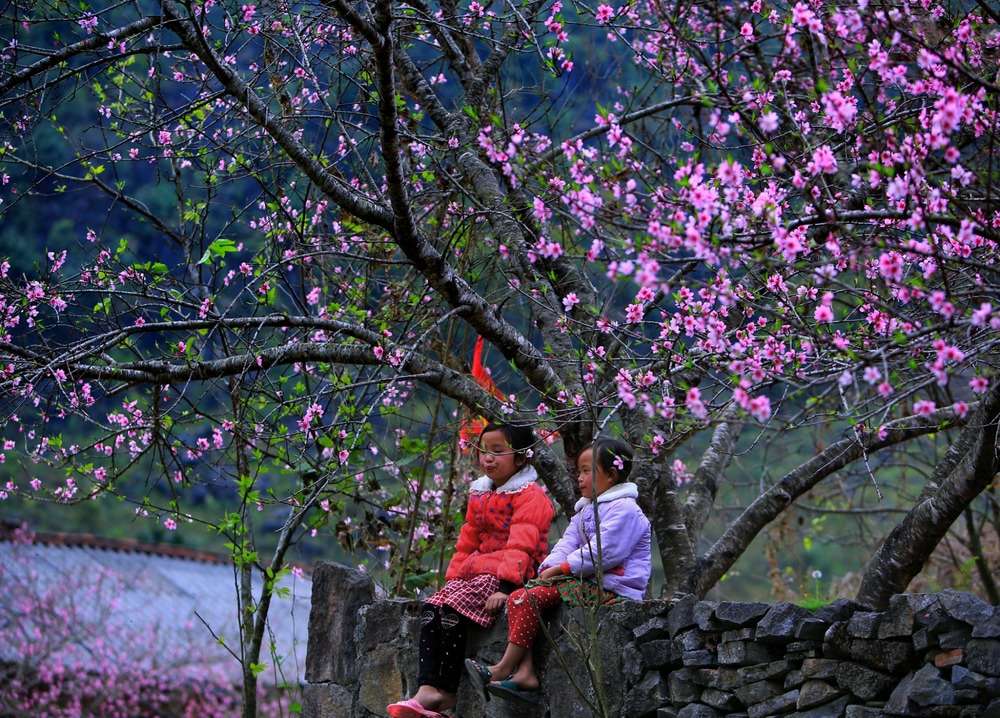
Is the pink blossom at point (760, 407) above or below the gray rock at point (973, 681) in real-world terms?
above

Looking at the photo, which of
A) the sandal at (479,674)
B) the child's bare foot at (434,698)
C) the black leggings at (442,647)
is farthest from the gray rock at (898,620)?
the child's bare foot at (434,698)

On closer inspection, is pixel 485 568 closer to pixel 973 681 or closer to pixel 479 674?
pixel 479 674

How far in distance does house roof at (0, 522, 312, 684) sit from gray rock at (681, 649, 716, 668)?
30.3ft

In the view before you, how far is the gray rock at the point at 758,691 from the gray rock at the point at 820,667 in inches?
6.1

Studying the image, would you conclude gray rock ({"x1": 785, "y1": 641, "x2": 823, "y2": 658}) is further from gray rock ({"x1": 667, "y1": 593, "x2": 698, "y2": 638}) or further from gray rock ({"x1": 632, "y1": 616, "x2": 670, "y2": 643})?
gray rock ({"x1": 632, "y1": 616, "x2": 670, "y2": 643})

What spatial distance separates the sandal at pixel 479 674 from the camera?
4.21m

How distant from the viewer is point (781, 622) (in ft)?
11.5

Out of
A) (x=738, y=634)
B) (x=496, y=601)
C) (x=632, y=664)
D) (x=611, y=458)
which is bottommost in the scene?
(x=632, y=664)

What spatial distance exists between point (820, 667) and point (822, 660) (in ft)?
0.07

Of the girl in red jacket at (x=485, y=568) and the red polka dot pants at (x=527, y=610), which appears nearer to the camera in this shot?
the red polka dot pants at (x=527, y=610)

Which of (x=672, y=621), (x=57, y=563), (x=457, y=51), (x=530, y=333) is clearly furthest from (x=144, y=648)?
(x=672, y=621)

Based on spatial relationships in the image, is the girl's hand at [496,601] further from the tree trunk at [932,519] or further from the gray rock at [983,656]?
the gray rock at [983,656]

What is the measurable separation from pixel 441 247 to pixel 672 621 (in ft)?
10.3

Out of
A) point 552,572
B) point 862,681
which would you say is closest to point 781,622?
point 862,681
